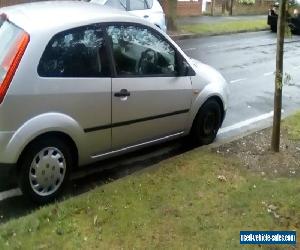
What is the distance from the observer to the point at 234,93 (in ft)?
33.2

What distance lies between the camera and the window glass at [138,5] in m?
14.4

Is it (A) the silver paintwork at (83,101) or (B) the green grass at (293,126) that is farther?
(B) the green grass at (293,126)

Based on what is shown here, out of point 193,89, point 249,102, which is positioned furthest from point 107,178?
point 249,102

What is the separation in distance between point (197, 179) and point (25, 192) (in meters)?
1.71

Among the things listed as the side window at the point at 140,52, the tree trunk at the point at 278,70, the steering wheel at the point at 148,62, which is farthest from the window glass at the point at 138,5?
the tree trunk at the point at 278,70

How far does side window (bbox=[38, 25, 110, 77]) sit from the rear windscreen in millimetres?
298

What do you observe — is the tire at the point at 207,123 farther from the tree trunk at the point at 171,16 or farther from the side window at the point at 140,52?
the tree trunk at the point at 171,16

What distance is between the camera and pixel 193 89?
6137 mm

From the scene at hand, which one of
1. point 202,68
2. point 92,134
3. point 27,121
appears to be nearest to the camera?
point 27,121

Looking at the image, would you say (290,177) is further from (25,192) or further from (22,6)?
(22,6)

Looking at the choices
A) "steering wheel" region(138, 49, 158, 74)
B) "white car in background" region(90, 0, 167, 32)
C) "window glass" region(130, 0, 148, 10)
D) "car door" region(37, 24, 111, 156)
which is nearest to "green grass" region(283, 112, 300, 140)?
"steering wheel" region(138, 49, 158, 74)

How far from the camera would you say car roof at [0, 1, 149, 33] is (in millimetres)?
4877

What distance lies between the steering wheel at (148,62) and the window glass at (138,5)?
8895mm

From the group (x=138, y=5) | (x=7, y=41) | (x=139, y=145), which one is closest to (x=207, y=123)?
(x=139, y=145)
